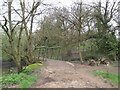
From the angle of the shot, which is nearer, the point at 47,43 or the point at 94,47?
the point at 94,47

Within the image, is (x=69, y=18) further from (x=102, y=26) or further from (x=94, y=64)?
(x=94, y=64)

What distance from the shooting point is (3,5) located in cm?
594

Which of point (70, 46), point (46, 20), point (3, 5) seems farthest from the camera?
point (70, 46)

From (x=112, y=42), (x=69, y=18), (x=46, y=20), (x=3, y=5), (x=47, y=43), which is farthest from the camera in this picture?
(x=47, y=43)

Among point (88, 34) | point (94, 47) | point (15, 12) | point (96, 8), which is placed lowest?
point (94, 47)

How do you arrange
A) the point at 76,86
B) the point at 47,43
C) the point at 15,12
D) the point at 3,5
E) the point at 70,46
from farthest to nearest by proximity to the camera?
the point at 47,43
the point at 70,46
the point at 15,12
the point at 3,5
the point at 76,86

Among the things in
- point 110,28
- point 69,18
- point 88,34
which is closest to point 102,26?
point 110,28

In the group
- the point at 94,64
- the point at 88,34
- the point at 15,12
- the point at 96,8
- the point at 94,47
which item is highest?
the point at 96,8

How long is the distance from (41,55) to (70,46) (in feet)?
9.39

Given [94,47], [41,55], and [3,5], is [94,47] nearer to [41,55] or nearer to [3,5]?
[41,55]

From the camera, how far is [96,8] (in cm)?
987

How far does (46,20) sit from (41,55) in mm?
3108

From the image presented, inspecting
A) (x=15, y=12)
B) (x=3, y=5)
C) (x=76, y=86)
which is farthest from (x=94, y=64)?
(x=3, y=5)

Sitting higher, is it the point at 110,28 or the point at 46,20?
the point at 46,20
